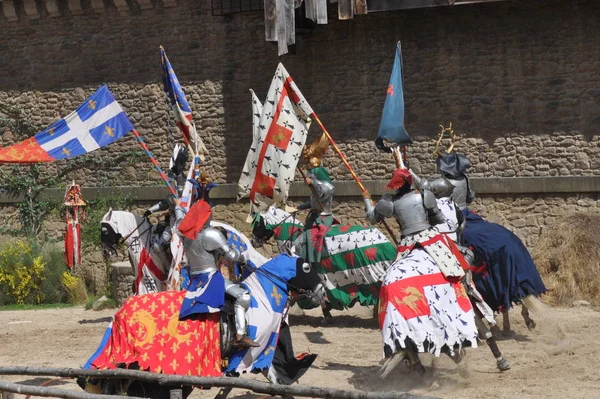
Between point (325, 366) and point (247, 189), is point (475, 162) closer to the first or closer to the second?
point (247, 189)

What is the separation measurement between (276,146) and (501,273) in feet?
9.07

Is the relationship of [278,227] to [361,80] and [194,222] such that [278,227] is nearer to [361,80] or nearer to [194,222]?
[194,222]

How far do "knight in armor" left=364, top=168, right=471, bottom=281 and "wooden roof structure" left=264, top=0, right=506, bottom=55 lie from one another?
7241 millimetres

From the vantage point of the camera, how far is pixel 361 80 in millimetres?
17406

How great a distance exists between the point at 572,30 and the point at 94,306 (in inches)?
308

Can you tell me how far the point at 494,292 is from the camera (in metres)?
11.1

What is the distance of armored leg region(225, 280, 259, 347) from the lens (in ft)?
26.3

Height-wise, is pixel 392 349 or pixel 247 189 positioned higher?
pixel 247 189

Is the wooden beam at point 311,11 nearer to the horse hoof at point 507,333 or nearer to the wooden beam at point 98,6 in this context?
the wooden beam at point 98,6

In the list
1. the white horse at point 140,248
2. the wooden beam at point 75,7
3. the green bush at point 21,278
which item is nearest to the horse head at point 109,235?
the white horse at point 140,248

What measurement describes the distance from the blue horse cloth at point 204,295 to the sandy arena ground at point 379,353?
1510 millimetres

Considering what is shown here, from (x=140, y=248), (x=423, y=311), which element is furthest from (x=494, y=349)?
(x=140, y=248)

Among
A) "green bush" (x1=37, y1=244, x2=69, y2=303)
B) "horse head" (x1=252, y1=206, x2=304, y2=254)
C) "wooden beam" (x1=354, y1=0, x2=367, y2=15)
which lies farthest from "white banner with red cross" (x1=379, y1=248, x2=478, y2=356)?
"green bush" (x1=37, y1=244, x2=69, y2=303)

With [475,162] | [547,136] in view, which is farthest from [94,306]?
[547,136]
